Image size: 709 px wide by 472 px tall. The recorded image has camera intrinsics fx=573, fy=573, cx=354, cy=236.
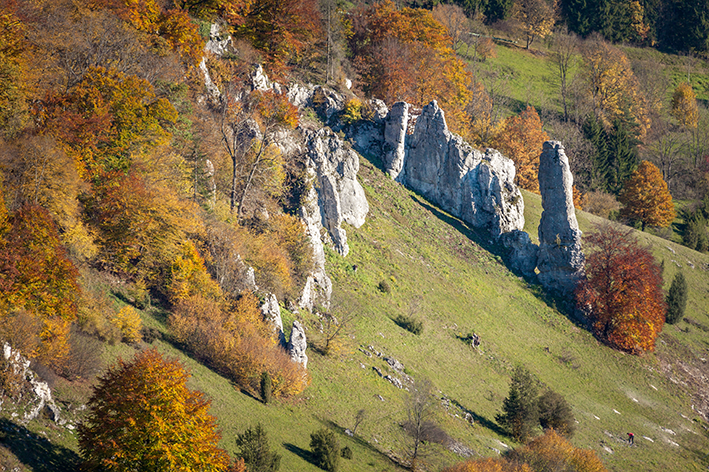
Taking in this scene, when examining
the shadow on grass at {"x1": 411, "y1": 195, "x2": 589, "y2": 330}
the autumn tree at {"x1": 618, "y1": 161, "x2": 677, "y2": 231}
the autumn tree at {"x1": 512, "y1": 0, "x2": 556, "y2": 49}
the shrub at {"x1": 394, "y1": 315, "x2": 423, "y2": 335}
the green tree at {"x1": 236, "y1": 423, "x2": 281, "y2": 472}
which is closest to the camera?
the green tree at {"x1": 236, "y1": 423, "x2": 281, "y2": 472}

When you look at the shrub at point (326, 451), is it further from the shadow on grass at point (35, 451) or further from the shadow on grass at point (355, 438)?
the shadow on grass at point (35, 451)

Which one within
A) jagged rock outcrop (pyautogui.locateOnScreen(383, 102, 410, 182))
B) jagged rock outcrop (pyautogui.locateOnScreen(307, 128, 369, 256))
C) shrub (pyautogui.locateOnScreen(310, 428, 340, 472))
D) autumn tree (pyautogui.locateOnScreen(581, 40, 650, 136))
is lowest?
shrub (pyautogui.locateOnScreen(310, 428, 340, 472))

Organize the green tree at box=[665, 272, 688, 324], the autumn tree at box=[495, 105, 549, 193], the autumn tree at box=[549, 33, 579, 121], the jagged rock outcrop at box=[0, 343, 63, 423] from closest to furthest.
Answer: the jagged rock outcrop at box=[0, 343, 63, 423] < the green tree at box=[665, 272, 688, 324] < the autumn tree at box=[495, 105, 549, 193] < the autumn tree at box=[549, 33, 579, 121]

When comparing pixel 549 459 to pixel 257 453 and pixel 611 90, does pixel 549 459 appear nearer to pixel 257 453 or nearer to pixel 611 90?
pixel 257 453

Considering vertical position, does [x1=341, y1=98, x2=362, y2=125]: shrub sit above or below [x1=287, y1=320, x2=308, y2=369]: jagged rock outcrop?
above

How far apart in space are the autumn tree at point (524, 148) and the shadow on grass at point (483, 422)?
47.3 m

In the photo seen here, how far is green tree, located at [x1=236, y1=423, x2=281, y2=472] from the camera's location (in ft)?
74.8

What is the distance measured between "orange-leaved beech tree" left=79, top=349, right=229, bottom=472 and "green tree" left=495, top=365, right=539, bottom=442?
79.5 ft

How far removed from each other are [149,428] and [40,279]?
10.1m

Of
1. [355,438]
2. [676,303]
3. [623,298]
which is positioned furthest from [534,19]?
[355,438]

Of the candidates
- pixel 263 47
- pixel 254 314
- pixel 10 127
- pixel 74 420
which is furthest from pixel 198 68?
pixel 74 420

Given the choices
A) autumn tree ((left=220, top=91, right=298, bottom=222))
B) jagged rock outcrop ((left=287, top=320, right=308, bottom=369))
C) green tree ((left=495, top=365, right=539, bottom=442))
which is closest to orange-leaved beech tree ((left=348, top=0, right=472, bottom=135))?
autumn tree ((left=220, top=91, right=298, bottom=222))

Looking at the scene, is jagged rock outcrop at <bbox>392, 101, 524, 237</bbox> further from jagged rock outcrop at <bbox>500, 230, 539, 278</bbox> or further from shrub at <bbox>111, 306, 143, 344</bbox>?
shrub at <bbox>111, 306, 143, 344</bbox>

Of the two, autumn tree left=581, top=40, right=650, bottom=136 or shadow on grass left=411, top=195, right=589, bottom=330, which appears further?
autumn tree left=581, top=40, right=650, bottom=136
